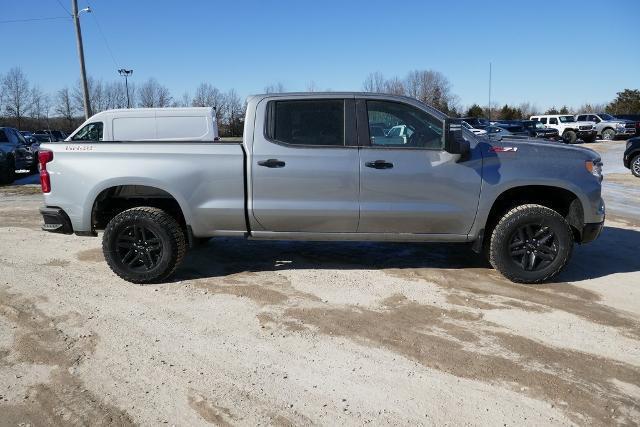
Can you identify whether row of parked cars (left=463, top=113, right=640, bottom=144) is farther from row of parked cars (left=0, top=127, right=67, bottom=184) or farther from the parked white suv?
row of parked cars (left=0, top=127, right=67, bottom=184)

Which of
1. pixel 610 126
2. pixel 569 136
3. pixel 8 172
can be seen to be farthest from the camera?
pixel 610 126

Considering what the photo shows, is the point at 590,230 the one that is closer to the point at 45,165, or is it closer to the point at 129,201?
the point at 129,201

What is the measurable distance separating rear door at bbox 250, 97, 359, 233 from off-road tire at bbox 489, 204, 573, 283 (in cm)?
146

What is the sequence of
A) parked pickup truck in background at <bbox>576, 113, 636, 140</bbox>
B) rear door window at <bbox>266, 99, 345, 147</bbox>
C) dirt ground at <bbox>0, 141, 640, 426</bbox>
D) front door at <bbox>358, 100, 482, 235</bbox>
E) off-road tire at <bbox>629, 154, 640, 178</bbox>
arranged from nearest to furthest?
1. dirt ground at <bbox>0, 141, 640, 426</bbox>
2. front door at <bbox>358, 100, 482, 235</bbox>
3. rear door window at <bbox>266, 99, 345, 147</bbox>
4. off-road tire at <bbox>629, 154, 640, 178</bbox>
5. parked pickup truck in background at <bbox>576, 113, 636, 140</bbox>

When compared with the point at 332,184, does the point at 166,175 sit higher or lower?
higher

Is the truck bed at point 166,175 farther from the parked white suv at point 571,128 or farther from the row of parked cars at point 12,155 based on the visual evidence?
the parked white suv at point 571,128

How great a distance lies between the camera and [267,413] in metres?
2.87

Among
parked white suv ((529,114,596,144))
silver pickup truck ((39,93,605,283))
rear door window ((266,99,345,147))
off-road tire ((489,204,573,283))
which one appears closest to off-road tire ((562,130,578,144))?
parked white suv ((529,114,596,144))

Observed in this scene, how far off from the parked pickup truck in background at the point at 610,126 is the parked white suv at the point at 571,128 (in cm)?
113

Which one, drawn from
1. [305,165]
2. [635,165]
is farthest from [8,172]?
[635,165]

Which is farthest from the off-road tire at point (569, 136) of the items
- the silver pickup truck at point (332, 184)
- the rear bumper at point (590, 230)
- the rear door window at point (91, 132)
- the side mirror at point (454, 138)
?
the side mirror at point (454, 138)

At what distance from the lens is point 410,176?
15.7 ft

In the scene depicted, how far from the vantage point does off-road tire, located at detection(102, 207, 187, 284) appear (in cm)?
498

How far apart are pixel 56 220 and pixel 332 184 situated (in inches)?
113
